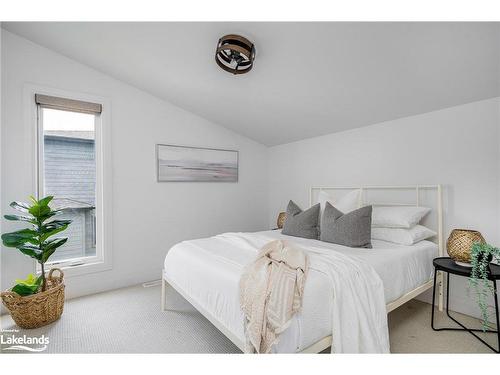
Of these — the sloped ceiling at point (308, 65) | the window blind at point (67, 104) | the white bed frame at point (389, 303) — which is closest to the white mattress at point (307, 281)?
the white bed frame at point (389, 303)

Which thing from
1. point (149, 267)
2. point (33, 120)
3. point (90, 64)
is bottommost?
point (149, 267)

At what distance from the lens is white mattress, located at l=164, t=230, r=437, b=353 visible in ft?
4.66

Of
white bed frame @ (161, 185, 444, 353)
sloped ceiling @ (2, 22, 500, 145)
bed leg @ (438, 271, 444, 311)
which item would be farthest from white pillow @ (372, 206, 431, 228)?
sloped ceiling @ (2, 22, 500, 145)

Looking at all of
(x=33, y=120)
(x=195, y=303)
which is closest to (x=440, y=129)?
(x=195, y=303)

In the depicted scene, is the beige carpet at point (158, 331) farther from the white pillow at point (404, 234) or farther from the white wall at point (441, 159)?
the white pillow at point (404, 234)

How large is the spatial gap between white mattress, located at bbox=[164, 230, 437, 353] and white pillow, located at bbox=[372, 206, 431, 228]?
20cm

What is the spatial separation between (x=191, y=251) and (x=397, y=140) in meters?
2.49

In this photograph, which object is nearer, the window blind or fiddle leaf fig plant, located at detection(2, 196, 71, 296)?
fiddle leaf fig plant, located at detection(2, 196, 71, 296)

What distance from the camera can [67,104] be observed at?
9.17ft

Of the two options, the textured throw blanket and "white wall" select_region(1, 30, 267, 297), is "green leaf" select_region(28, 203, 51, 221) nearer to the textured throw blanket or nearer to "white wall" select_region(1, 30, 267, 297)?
"white wall" select_region(1, 30, 267, 297)

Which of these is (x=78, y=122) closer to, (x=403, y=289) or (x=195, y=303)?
(x=195, y=303)
